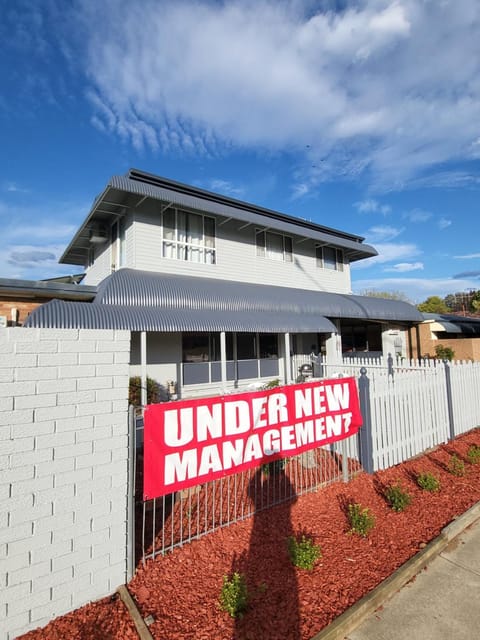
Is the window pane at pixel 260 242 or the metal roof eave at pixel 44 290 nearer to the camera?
the metal roof eave at pixel 44 290

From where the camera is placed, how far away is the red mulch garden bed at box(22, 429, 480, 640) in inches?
107

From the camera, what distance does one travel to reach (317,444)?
16.3 ft

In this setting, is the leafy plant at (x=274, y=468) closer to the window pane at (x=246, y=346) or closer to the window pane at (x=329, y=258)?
the window pane at (x=246, y=346)

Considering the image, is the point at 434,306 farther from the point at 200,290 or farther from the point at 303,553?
the point at 303,553

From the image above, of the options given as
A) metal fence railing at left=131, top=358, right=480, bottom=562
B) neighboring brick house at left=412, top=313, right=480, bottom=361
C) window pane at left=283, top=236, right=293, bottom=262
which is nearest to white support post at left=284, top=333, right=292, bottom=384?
window pane at left=283, top=236, right=293, bottom=262

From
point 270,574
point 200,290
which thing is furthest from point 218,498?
point 200,290

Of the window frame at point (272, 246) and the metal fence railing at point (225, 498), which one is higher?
the window frame at point (272, 246)

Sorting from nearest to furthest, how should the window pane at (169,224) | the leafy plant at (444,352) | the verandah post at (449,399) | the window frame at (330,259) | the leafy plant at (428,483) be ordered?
the leafy plant at (428,483) < the verandah post at (449,399) < the window pane at (169,224) < the window frame at (330,259) < the leafy plant at (444,352)

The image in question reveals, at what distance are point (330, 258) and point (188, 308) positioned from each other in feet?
37.6

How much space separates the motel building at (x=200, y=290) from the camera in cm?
1070

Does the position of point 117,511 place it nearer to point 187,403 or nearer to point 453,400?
point 187,403

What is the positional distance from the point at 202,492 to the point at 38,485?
2.84 meters

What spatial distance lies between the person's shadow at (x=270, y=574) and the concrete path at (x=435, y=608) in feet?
1.81

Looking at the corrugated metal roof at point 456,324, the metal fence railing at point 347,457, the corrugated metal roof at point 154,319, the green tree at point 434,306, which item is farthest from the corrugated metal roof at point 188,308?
the green tree at point 434,306
